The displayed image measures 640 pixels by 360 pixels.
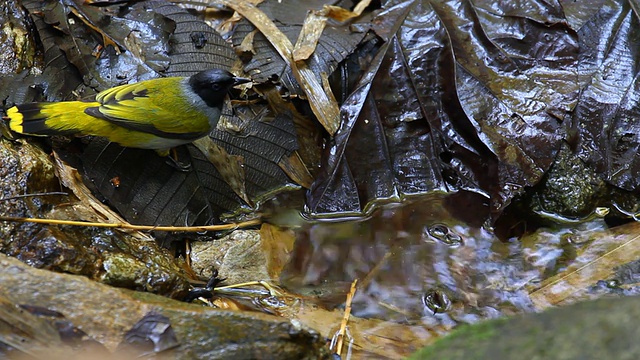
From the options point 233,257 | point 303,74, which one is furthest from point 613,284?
point 303,74

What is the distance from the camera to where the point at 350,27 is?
200 inches

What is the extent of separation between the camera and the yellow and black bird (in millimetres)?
4059

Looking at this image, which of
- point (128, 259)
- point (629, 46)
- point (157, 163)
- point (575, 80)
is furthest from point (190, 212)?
point (629, 46)

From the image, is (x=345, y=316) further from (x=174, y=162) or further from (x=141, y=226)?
(x=174, y=162)

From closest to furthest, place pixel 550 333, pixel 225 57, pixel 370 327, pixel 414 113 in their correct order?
1. pixel 550 333
2. pixel 370 327
3. pixel 414 113
4. pixel 225 57

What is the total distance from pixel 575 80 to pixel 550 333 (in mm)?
3120

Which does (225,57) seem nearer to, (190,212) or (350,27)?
(350,27)

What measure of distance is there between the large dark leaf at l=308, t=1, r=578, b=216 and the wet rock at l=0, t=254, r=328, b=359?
6.58 feet

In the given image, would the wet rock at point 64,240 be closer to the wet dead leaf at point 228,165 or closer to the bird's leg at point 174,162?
the bird's leg at point 174,162

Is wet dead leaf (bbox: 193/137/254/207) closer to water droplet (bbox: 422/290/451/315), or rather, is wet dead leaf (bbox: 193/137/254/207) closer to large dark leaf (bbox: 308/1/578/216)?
large dark leaf (bbox: 308/1/578/216)

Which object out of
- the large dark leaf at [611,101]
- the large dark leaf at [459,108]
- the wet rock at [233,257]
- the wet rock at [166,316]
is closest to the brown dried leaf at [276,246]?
the wet rock at [233,257]

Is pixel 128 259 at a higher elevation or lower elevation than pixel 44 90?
lower

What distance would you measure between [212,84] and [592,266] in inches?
101

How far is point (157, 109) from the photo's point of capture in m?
4.34
